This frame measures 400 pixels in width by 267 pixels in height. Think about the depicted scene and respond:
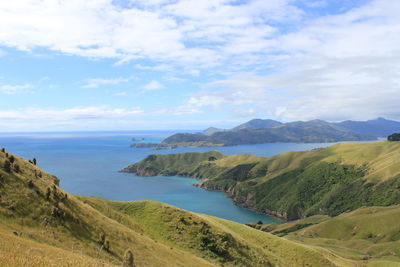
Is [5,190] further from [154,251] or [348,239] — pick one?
[348,239]

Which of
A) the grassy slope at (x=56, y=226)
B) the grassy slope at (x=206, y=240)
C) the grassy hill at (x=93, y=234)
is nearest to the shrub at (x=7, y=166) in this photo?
the grassy hill at (x=93, y=234)

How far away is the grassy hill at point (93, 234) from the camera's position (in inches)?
848

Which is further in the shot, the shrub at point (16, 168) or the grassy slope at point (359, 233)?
the grassy slope at point (359, 233)

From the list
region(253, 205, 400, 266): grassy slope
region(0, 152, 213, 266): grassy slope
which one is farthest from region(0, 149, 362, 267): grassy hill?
region(253, 205, 400, 266): grassy slope

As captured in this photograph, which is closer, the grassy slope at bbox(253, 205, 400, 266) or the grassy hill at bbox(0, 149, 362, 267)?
the grassy hill at bbox(0, 149, 362, 267)

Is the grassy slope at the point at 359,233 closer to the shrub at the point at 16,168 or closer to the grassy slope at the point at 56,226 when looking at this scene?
the grassy slope at the point at 56,226

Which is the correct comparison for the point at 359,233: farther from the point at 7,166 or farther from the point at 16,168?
the point at 7,166

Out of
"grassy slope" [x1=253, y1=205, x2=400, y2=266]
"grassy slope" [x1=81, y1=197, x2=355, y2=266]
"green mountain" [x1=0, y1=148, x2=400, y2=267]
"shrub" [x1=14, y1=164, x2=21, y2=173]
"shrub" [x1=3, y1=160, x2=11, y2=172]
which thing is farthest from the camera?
"grassy slope" [x1=253, y1=205, x2=400, y2=266]

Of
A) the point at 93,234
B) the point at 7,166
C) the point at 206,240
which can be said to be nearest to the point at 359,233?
the point at 206,240

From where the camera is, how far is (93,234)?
3275cm

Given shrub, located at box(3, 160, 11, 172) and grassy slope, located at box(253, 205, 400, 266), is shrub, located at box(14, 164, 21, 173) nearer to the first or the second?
shrub, located at box(3, 160, 11, 172)

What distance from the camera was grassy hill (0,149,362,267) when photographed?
21541 mm

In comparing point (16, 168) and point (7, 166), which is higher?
point (7, 166)

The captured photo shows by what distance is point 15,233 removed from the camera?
23.7 m
